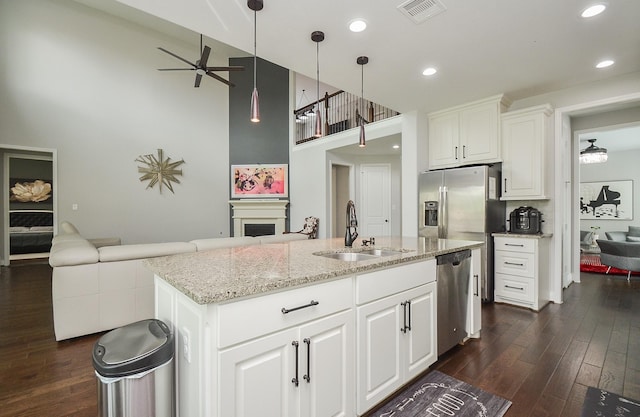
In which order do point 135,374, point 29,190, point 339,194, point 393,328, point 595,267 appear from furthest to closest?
point 339,194 < point 29,190 < point 595,267 < point 393,328 < point 135,374

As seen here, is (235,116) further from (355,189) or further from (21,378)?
(21,378)

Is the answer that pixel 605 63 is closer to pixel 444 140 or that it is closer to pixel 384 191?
pixel 444 140

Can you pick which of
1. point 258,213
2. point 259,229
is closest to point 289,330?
point 258,213

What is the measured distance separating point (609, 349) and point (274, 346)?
2983mm

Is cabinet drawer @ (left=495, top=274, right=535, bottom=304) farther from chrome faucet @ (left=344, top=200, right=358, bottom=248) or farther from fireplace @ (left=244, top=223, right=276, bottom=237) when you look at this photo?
fireplace @ (left=244, top=223, right=276, bottom=237)

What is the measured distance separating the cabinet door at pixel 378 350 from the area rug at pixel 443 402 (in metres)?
0.10

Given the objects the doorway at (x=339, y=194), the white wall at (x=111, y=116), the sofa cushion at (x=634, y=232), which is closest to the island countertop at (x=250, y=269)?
the doorway at (x=339, y=194)

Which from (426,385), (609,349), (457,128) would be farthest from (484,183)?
(426,385)

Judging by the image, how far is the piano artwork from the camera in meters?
7.73

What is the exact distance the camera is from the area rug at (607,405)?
5.58 ft

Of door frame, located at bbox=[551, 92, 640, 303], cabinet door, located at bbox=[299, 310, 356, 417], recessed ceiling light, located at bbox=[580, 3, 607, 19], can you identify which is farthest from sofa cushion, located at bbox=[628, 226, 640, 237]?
cabinet door, located at bbox=[299, 310, 356, 417]

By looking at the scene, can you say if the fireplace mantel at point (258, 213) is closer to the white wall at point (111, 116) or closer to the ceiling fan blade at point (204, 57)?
the white wall at point (111, 116)

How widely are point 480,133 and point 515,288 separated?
208 cm

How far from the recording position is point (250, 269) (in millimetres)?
1471
